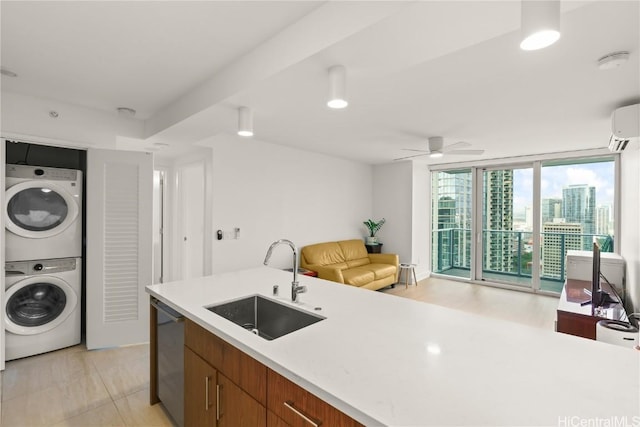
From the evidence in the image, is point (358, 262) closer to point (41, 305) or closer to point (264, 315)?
point (264, 315)

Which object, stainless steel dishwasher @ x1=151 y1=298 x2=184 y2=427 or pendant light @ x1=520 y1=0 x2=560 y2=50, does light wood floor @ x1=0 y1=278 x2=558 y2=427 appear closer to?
stainless steel dishwasher @ x1=151 y1=298 x2=184 y2=427

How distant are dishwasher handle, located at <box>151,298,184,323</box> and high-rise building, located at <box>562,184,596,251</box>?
19.3ft

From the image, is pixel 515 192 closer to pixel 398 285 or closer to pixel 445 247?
pixel 445 247

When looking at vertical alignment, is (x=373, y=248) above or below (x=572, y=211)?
below

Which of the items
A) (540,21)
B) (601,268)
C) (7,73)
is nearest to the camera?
(540,21)

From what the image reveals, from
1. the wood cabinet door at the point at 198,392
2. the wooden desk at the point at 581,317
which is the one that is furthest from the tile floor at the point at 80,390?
the wooden desk at the point at 581,317

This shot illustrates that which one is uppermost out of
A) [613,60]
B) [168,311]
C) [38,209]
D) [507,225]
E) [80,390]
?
[613,60]

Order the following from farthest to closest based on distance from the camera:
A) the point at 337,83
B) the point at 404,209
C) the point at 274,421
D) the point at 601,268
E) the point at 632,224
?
the point at 404,209, the point at 601,268, the point at 632,224, the point at 337,83, the point at 274,421

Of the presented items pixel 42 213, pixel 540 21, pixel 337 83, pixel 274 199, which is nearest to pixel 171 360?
pixel 337 83

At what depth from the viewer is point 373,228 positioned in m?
6.35

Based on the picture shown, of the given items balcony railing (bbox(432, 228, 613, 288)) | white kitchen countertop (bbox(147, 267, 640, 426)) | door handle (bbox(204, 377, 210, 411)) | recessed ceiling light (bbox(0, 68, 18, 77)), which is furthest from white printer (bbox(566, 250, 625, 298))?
recessed ceiling light (bbox(0, 68, 18, 77))

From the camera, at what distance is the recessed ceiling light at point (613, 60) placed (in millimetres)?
1873

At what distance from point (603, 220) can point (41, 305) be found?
7277 mm

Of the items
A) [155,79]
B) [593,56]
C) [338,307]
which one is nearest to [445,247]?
[593,56]
